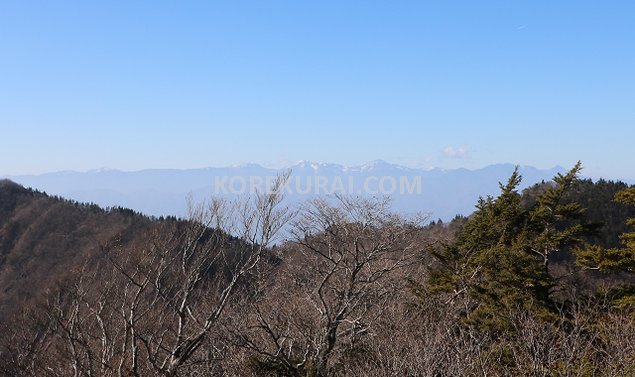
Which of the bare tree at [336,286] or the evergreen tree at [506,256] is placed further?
the evergreen tree at [506,256]

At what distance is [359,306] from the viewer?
2200cm

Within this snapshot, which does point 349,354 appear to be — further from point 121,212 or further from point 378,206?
point 121,212

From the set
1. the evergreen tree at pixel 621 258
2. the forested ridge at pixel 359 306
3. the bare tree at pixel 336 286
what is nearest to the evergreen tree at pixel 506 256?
the forested ridge at pixel 359 306

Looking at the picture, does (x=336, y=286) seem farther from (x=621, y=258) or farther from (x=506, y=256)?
Answer: (x=621, y=258)

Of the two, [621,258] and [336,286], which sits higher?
[621,258]

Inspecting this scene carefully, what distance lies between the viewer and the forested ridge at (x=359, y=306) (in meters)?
14.2

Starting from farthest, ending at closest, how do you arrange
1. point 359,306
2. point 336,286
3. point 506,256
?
1. point 359,306
2. point 336,286
3. point 506,256

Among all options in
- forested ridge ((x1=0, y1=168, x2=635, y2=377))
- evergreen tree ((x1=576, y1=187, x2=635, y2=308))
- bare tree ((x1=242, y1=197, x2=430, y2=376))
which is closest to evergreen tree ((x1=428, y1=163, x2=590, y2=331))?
forested ridge ((x1=0, y1=168, x2=635, y2=377))

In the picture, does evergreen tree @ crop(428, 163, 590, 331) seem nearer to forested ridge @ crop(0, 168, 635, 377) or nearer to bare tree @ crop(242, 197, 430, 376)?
forested ridge @ crop(0, 168, 635, 377)

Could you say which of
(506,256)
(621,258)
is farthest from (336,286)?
(621,258)

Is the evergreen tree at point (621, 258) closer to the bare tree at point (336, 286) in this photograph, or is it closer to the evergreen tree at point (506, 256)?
the evergreen tree at point (506, 256)

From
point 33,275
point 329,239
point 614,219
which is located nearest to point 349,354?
point 329,239

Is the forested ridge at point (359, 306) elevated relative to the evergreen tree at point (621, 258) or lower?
lower

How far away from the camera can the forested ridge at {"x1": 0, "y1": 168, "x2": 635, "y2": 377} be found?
14.2 metres
